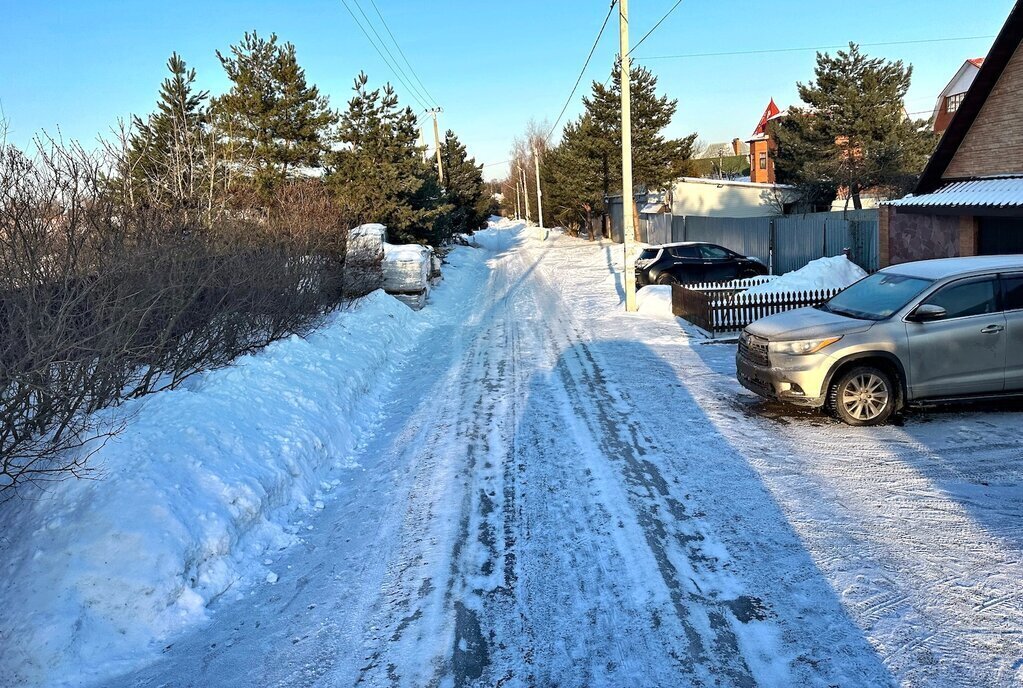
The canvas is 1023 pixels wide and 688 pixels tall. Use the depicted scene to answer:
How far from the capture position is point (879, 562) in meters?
4.94

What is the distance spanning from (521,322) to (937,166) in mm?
10045

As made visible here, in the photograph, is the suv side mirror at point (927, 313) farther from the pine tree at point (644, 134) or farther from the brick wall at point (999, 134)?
the pine tree at point (644, 134)

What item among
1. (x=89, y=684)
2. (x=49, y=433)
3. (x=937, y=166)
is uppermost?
(x=937, y=166)

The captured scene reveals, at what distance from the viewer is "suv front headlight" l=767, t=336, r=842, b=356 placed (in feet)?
26.5

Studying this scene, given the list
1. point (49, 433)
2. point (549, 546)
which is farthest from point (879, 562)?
point (49, 433)

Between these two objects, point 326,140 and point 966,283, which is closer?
point 966,283

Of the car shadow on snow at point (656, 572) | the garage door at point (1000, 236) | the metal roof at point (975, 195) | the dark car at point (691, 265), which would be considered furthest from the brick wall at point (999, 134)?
the car shadow on snow at point (656, 572)

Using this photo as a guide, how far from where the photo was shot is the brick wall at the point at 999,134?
1514cm

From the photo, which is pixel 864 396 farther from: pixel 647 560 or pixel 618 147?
pixel 618 147

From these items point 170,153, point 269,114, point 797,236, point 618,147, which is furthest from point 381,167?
point 618,147

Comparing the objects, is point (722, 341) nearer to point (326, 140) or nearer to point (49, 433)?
point (49, 433)

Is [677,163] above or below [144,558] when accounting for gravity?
above

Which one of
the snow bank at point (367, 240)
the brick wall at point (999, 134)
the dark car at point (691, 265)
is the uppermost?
the brick wall at point (999, 134)

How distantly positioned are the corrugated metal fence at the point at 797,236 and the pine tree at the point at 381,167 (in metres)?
11.3
